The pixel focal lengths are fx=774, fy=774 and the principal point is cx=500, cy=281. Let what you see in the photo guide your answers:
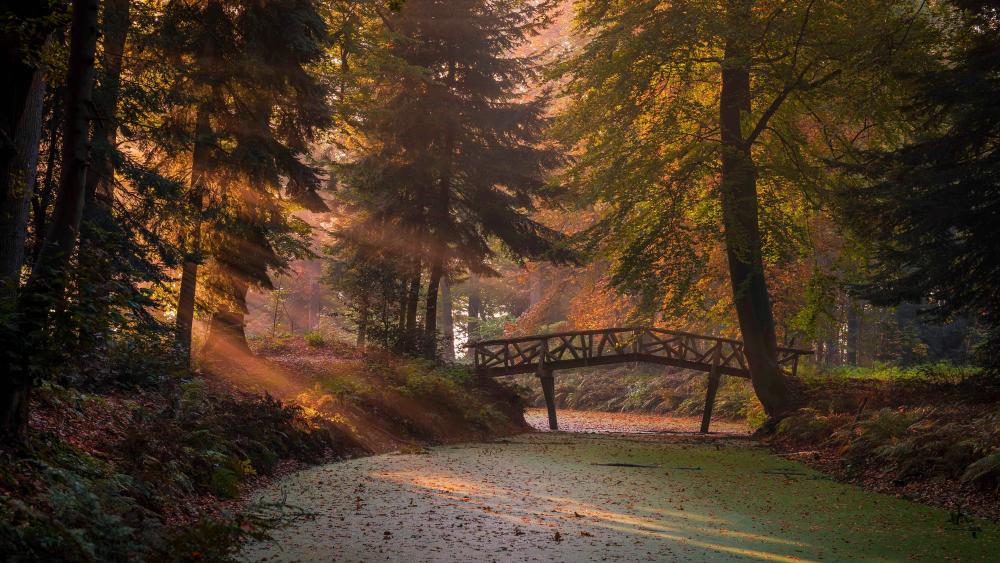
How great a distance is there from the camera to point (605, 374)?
36375mm

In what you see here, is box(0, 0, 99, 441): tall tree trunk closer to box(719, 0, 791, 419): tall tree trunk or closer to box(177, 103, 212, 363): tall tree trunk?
box(177, 103, 212, 363): tall tree trunk

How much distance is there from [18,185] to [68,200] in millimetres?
364

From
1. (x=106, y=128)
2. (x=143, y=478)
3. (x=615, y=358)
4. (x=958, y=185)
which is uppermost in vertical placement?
(x=958, y=185)

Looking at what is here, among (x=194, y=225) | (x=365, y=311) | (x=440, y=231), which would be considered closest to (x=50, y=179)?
(x=194, y=225)

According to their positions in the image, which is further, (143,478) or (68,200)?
(143,478)

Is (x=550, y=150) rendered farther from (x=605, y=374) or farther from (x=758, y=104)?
(x=605, y=374)

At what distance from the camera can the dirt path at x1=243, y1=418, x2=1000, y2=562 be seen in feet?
21.7

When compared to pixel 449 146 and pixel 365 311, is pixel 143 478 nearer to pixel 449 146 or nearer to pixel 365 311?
pixel 365 311

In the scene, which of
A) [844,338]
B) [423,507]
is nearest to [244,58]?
[423,507]

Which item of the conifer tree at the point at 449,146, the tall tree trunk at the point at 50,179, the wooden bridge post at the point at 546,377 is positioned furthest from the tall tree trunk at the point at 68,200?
the wooden bridge post at the point at 546,377

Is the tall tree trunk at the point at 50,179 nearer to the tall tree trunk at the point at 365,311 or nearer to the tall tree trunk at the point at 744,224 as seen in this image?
the tall tree trunk at the point at 365,311

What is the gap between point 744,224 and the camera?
17.0m

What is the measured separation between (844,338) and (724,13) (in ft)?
79.0

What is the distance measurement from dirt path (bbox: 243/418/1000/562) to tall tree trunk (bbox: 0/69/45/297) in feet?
9.94
